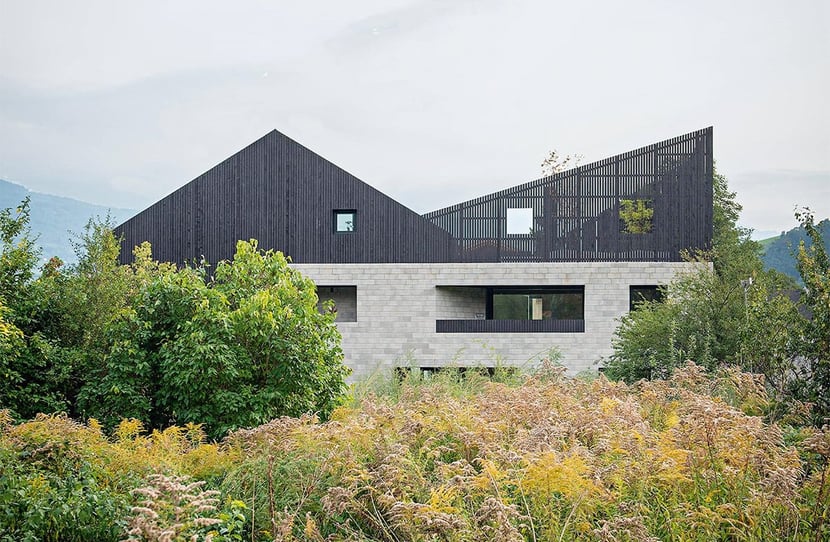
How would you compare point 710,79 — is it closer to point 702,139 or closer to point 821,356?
point 702,139

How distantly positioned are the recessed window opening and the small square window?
431 centimetres

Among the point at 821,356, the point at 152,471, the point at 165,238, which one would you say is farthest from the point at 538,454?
the point at 165,238

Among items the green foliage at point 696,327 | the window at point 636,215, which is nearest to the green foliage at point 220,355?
the green foliage at point 696,327

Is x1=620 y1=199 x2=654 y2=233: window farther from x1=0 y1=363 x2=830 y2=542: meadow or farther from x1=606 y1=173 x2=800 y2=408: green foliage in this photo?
x1=0 y1=363 x2=830 y2=542: meadow

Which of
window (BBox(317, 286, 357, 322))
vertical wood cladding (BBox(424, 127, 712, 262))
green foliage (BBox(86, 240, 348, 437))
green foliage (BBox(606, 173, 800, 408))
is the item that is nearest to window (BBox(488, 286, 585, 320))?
vertical wood cladding (BBox(424, 127, 712, 262))

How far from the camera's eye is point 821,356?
8266 mm

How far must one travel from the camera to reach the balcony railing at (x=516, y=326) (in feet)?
71.8

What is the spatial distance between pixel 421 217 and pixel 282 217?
3909 mm

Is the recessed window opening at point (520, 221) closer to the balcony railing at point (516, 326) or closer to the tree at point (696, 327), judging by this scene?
the balcony railing at point (516, 326)

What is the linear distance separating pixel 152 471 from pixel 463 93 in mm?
23986

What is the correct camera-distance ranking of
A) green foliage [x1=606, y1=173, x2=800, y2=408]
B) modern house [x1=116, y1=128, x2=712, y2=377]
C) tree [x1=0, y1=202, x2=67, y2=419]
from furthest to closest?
modern house [x1=116, y1=128, x2=712, y2=377], green foliage [x1=606, y1=173, x2=800, y2=408], tree [x1=0, y1=202, x2=67, y2=419]

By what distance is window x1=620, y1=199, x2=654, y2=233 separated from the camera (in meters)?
21.4

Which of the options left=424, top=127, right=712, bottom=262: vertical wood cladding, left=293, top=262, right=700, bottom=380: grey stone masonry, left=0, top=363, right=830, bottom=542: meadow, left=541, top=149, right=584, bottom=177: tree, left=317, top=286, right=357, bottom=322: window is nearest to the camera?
left=0, top=363, right=830, bottom=542: meadow

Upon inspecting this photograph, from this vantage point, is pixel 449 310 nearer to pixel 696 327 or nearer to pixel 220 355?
pixel 696 327
